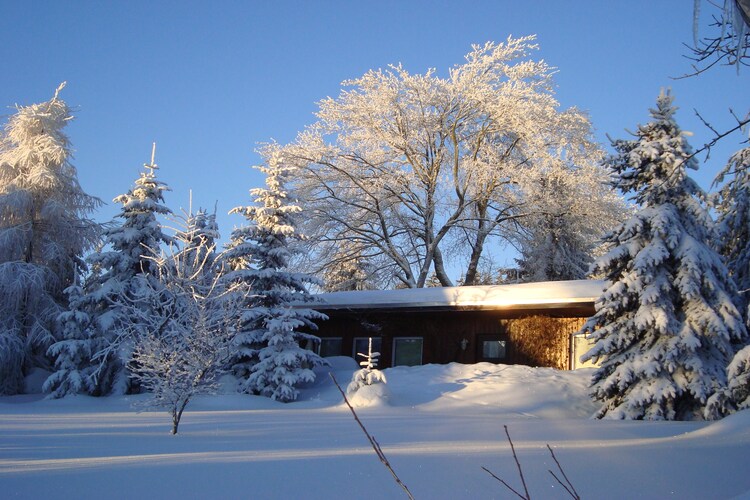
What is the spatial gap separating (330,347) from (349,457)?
15.2 metres

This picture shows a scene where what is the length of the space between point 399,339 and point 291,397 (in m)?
5.13

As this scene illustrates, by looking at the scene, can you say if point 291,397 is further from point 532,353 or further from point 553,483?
point 553,483

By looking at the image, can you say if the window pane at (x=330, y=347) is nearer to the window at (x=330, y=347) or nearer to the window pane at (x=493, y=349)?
the window at (x=330, y=347)

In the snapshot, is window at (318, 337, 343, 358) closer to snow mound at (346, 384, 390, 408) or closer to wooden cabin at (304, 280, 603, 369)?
wooden cabin at (304, 280, 603, 369)

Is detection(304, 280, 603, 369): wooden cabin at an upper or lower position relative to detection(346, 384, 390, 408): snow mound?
upper

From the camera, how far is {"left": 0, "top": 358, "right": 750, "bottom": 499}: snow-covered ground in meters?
4.89

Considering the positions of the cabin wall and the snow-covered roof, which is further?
the cabin wall

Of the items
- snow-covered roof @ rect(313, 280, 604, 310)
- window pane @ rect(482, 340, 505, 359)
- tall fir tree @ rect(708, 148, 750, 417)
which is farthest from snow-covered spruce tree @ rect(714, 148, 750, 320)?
window pane @ rect(482, 340, 505, 359)

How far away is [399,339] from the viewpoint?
20.1 metres

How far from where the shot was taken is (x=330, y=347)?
2122 centimetres

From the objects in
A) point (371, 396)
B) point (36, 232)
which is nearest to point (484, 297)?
point (371, 396)

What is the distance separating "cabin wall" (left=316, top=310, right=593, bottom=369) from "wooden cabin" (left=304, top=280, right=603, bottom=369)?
0.09 feet

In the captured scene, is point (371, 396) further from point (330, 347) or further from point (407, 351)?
A: point (330, 347)

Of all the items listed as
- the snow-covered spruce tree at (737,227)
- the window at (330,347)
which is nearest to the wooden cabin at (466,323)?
the window at (330,347)
